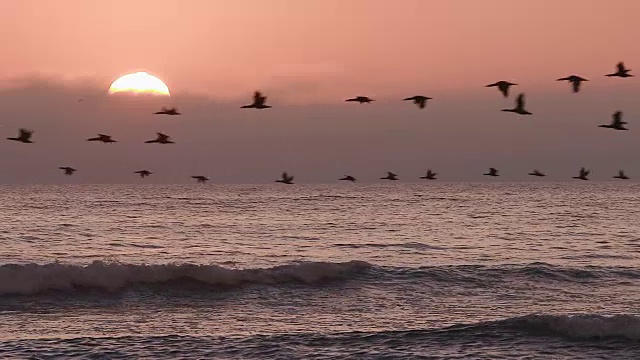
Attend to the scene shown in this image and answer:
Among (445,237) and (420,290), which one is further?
(445,237)

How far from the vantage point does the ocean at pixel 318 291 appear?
23.4 metres

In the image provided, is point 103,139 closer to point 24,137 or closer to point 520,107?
point 24,137

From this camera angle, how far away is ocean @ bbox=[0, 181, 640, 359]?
76.7 ft

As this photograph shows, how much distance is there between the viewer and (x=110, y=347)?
2266 cm

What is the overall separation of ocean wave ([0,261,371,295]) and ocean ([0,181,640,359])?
8 cm

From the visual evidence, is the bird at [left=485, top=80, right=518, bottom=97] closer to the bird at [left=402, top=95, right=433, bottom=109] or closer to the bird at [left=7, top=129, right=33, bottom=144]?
the bird at [left=402, top=95, right=433, bottom=109]

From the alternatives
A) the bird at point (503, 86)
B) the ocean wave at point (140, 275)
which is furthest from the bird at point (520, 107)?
the ocean wave at point (140, 275)

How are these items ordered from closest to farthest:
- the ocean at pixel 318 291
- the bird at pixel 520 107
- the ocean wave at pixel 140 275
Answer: the ocean at pixel 318 291 < the bird at pixel 520 107 < the ocean wave at pixel 140 275

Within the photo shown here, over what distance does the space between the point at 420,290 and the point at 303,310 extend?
258 inches

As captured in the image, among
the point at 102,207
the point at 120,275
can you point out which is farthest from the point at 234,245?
the point at 102,207

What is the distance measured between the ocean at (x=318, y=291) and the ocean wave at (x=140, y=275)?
0.08 metres

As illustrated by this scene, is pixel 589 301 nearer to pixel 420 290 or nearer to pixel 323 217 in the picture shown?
pixel 420 290

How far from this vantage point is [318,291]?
34.3 metres

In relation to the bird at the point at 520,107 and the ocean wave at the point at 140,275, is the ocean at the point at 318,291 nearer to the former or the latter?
the ocean wave at the point at 140,275
